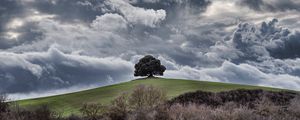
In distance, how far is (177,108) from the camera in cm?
4753

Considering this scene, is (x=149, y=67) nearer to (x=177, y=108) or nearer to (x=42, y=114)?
(x=177, y=108)

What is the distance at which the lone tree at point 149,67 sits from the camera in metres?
114

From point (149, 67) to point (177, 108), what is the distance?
66.4 m

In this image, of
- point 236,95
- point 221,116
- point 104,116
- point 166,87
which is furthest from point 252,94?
point 221,116

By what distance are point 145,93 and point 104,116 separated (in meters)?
9.03

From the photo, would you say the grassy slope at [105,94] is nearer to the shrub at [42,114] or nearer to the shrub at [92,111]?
the shrub at [92,111]

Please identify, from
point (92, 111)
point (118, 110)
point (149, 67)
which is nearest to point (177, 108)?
point (118, 110)

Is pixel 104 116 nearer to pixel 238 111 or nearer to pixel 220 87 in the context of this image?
pixel 238 111

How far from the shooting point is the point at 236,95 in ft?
255

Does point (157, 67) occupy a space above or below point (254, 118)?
above

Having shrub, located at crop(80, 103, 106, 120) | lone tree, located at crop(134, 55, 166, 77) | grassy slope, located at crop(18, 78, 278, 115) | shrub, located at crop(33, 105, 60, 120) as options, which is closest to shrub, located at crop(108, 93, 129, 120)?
shrub, located at crop(80, 103, 106, 120)

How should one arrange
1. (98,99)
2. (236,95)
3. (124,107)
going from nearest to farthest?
(124,107)
(236,95)
(98,99)

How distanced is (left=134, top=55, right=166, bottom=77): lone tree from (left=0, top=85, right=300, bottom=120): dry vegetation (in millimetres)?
38381

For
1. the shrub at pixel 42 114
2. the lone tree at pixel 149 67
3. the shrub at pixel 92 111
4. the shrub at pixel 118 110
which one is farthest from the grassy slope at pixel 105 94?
the shrub at pixel 42 114
